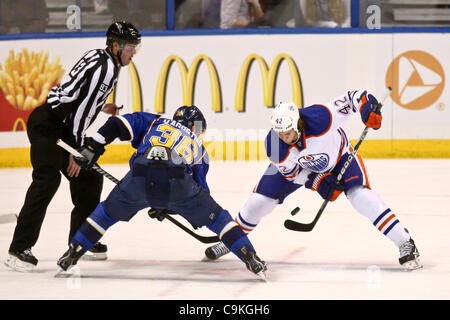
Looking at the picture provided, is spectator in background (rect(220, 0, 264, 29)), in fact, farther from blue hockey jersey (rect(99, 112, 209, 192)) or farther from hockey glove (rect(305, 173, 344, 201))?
blue hockey jersey (rect(99, 112, 209, 192))

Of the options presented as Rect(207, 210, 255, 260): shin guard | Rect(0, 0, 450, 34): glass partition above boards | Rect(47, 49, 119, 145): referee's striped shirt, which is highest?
Rect(0, 0, 450, 34): glass partition above boards

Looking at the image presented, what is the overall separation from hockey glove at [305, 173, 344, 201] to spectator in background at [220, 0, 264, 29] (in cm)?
416

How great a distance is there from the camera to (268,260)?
4762 mm

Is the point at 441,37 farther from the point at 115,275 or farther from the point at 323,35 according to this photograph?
the point at 115,275

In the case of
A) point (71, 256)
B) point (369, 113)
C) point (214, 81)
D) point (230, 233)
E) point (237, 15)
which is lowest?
point (71, 256)

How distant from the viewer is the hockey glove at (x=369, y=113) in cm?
445

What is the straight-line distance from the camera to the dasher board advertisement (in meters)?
8.43

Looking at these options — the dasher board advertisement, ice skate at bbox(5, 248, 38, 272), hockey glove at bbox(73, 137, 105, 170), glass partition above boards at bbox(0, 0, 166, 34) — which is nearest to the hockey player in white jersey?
hockey glove at bbox(73, 137, 105, 170)

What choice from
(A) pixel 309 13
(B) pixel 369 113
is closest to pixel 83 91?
(B) pixel 369 113

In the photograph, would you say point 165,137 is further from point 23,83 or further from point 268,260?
point 23,83

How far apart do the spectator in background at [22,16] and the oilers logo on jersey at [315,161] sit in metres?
4.55

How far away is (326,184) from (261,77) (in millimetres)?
3989

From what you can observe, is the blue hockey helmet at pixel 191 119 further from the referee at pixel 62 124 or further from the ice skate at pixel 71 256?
the ice skate at pixel 71 256

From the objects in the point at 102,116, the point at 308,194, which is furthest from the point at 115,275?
the point at 102,116
